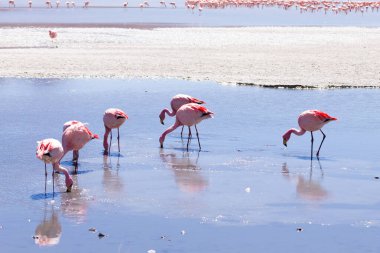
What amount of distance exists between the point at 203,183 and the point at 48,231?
8.23 feet

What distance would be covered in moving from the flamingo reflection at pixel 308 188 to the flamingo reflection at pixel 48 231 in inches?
107

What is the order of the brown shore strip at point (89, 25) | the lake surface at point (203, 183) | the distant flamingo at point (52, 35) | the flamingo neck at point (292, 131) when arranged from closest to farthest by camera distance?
the lake surface at point (203, 183) → the flamingo neck at point (292, 131) → the distant flamingo at point (52, 35) → the brown shore strip at point (89, 25)

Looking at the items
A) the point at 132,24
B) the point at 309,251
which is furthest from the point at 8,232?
the point at 132,24

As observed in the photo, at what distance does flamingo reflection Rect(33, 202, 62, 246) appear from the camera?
7.61 meters

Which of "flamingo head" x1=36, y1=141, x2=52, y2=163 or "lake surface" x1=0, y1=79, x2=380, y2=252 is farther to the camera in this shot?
"flamingo head" x1=36, y1=141, x2=52, y2=163

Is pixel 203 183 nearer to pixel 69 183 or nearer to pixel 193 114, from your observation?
pixel 69 183

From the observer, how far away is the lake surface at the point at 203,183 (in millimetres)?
7708

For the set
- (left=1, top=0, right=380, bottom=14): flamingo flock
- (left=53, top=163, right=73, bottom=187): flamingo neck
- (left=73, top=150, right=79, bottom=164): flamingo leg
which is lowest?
(left=1, top=0, right=380, bottom=14): flamingo flock

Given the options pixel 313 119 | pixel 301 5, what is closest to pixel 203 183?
pixel 313 119

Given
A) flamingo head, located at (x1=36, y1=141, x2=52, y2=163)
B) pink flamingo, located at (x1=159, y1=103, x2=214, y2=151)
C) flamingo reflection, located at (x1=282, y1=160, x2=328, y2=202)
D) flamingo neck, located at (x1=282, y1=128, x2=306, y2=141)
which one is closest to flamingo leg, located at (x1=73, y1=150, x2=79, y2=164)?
flamingo head, located at (x1=36, y1=141, x2=52, y2=163)

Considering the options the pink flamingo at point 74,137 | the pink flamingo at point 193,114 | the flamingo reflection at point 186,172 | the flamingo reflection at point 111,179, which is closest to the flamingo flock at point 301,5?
the pink flamingo at point 193,114

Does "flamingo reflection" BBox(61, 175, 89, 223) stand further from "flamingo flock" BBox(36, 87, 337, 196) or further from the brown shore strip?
the brown shore strip

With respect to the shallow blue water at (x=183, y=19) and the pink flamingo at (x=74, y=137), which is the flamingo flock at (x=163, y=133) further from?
the shallow blue water at (x=183, y=19)

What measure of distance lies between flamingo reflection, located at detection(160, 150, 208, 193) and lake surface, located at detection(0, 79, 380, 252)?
18 mm
